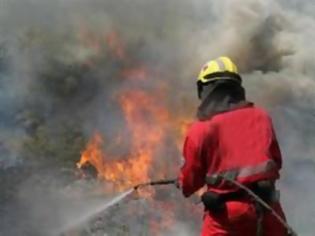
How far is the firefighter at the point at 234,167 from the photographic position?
4812 millimetres

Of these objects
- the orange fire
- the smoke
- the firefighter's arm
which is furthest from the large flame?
the firefighter's arm

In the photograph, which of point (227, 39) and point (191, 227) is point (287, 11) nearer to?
point (227, 39)

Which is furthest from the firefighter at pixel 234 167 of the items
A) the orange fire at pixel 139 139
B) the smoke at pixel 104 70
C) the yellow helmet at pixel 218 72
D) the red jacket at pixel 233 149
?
the smoke at pixel 104 70

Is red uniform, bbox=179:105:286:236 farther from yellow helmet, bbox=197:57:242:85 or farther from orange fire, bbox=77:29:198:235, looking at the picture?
orange fire, bbox=77:29:198:235

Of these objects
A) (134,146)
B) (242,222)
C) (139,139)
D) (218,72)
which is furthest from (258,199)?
(139,139)

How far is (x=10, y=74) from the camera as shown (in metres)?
15.7

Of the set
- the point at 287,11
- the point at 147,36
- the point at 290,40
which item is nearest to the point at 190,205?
the point at 147,36

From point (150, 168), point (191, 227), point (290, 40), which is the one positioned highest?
point (290, 40)

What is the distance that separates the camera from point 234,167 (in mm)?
4809

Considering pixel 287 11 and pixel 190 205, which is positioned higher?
pixel 287 11

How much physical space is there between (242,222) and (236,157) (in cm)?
45

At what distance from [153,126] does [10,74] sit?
405 cm

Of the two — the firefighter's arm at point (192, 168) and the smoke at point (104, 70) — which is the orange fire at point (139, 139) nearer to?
the smoke at point (104, 70)

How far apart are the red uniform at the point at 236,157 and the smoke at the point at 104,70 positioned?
26.6 ft
